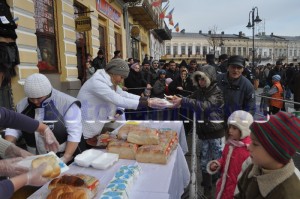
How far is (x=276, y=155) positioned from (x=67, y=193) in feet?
4.27

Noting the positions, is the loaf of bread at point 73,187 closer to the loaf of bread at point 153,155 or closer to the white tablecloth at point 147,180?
the white tablecloth at point 147,180

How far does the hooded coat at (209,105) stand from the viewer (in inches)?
151

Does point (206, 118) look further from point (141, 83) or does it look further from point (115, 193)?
point (141, 83)

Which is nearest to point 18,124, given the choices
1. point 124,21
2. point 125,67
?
point 125,67

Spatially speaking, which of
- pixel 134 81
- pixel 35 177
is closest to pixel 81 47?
pixel 134 81

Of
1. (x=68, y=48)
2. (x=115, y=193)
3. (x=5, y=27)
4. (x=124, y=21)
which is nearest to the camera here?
(x=115, y=193)

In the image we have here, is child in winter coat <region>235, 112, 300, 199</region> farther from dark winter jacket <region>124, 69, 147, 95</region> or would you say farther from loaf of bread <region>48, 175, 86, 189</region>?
dark winter jacket <region>124, 69, 147, 95</region>

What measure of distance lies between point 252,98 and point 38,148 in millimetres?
3124

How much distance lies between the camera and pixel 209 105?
3.81 metres

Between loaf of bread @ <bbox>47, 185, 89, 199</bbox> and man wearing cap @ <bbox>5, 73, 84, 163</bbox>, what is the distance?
830 mm

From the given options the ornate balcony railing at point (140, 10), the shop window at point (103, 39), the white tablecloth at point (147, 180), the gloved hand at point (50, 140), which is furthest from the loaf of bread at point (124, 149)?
the ornate balcony railing at point (140, 10)

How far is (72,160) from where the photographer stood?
2.75 metres

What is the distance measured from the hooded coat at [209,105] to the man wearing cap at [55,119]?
1.81 m

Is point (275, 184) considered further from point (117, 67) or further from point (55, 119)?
point (117, 67)
